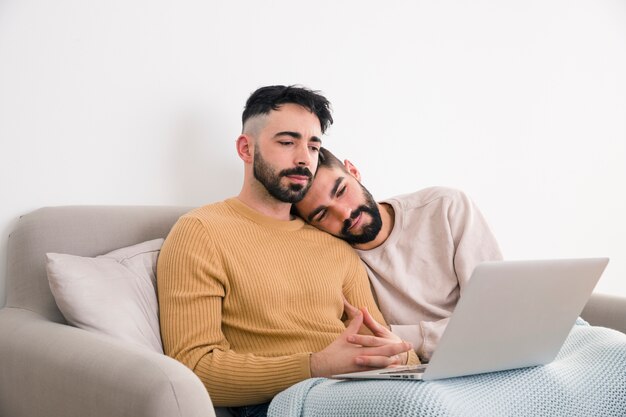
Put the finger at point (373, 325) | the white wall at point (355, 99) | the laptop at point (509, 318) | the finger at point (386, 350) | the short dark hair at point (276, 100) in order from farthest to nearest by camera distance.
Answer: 1. the short dark hair at point (276, 100)
2. the white wall at point (355, 99)
3. the finger at point (373, 325)
4. the finger at point (386, 350)
5. the laptop at point (509, 318)

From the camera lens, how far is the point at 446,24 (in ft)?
9.64

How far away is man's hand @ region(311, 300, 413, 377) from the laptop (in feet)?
0.44

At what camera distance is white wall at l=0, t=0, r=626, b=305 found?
1946mm

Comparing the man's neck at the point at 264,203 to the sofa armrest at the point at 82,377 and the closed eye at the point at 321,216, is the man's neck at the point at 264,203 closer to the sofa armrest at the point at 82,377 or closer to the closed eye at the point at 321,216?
the closed eye at the point at 321,216

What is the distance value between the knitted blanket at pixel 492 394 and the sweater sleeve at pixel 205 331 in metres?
0.15

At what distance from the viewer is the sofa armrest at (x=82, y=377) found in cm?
120

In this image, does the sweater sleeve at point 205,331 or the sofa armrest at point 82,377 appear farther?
the sweater sleeve at point 205,331

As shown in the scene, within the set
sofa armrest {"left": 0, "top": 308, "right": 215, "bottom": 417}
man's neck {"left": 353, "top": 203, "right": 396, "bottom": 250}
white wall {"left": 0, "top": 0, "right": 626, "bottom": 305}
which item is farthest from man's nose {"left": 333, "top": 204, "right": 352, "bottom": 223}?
sofa armrest {"left": 0, "top": 308, "right": 215, "bottom": 417}

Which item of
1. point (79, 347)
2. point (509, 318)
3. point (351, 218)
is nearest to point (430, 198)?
point (351, 218)

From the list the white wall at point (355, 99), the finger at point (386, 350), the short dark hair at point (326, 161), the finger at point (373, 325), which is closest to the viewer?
the finger at point (386, 350)

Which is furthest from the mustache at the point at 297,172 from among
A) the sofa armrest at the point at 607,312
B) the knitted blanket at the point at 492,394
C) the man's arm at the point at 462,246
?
the sofa armrest at the point at 607,312

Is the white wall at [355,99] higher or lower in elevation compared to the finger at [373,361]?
higher

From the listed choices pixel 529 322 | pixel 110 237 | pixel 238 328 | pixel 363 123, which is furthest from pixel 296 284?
pixel 363 123

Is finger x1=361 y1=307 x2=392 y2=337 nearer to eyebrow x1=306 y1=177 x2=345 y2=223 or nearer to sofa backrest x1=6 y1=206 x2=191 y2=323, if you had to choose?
eyebrow x1=306 y1=177 x2=345 y2=223
